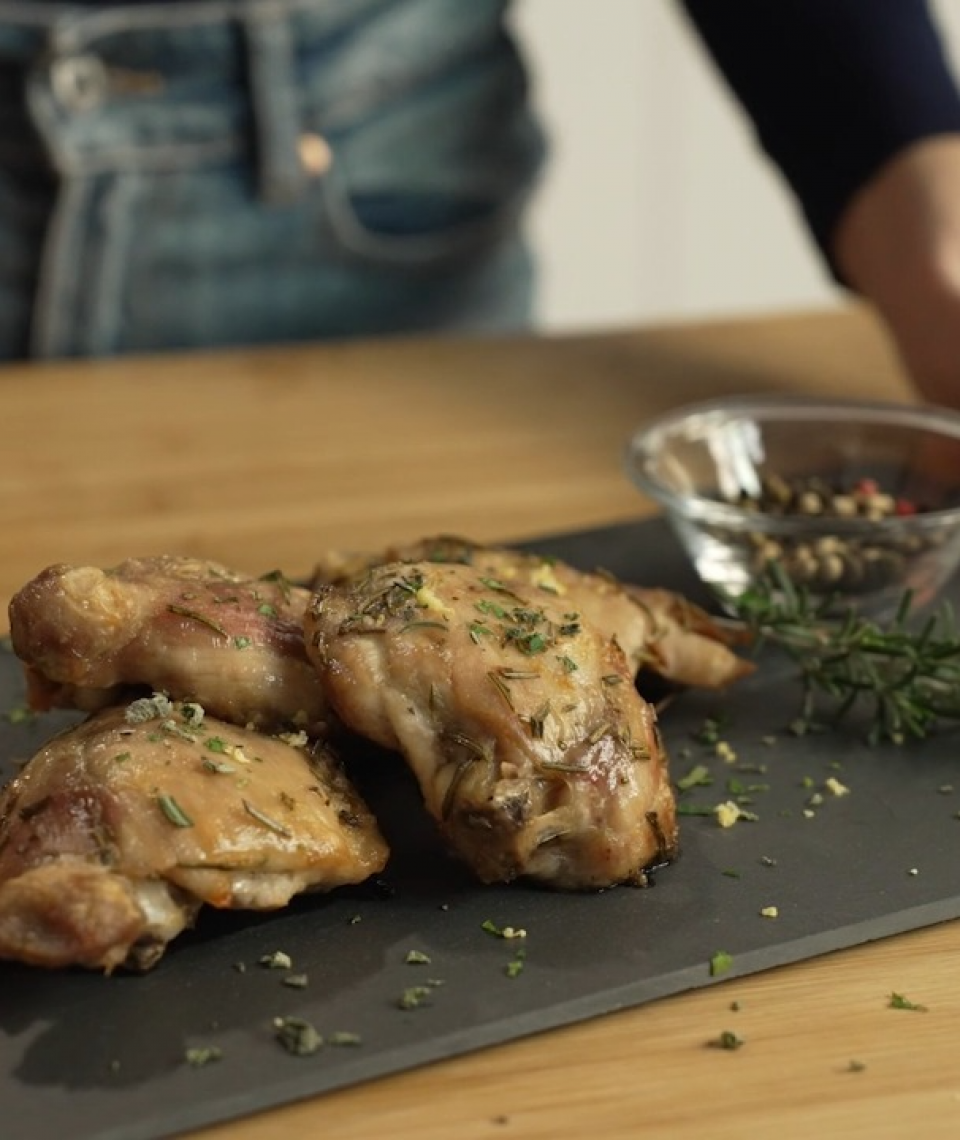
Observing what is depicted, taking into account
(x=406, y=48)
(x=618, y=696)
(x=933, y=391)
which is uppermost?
(x=406, y=48)

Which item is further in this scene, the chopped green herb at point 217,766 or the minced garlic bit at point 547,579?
the minced garlic bit at point 547,579

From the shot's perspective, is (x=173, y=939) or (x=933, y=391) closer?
(x=173, y=939)

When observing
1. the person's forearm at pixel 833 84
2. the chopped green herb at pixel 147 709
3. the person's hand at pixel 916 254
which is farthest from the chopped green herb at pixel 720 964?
the person's forearm at pixel 833 84

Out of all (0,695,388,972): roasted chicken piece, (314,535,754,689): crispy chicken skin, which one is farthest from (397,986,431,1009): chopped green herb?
(314,535,754,689): crispy chicken skin

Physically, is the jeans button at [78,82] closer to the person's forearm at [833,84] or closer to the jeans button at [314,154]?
the jeans button at [314,154]

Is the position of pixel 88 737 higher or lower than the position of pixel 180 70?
lower

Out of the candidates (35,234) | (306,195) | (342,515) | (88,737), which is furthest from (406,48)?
(88,737)

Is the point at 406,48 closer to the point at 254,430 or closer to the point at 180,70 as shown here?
the point at 180,70
